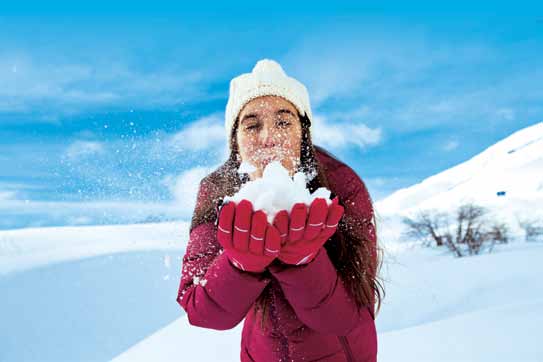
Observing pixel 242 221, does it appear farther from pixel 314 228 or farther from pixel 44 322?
pixel 44 322

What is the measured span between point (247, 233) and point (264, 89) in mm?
858

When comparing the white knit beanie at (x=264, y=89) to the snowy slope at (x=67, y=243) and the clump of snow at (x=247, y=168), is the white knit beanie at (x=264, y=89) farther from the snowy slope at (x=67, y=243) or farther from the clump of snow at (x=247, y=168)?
the snowy slope at (x=67, y=243)

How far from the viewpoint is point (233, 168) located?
1.91 metres

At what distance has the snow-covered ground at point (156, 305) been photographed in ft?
11.7

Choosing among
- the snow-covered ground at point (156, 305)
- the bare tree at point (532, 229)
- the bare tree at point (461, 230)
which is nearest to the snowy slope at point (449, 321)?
the snow-covered ground at point (156, 305)

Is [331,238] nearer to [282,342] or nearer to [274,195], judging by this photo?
[282,342]

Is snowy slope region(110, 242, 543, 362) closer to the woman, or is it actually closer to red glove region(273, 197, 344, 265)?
the woman

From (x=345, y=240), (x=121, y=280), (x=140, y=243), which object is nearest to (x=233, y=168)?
(x=345, y=240)

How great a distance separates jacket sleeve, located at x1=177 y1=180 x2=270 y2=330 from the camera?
133 cm

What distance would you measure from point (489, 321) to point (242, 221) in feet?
11.2

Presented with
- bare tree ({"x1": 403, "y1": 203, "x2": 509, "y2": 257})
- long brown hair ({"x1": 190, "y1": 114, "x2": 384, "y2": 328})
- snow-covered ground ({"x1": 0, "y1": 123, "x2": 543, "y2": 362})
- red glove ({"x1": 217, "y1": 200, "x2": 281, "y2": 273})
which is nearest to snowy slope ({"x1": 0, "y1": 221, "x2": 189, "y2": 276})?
snow-covered ground ({"x1": 0, "y1": 123, "x2": 543, "y2": 362})

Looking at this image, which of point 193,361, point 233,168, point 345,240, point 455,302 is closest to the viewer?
point 345,240

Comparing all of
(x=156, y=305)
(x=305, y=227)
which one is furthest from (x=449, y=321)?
(x=156, y=305)

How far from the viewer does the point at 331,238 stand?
1.71 metres
